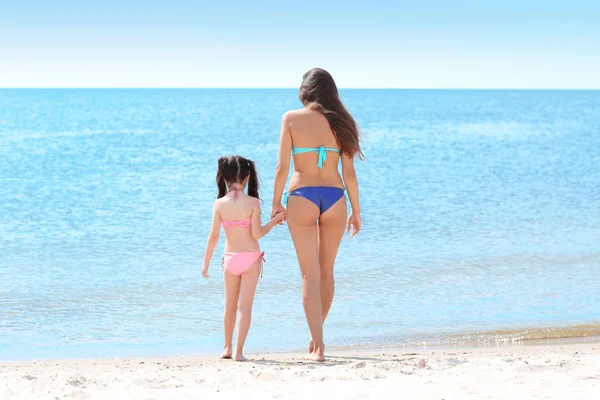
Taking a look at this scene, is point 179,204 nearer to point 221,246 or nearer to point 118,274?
point 221,246

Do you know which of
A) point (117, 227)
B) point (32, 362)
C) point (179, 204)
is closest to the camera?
point (32, 362)

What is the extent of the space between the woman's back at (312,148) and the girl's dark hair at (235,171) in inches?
12.2

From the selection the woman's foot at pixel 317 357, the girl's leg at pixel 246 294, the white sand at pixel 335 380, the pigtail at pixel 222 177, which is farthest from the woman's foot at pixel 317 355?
the pigtail at pixel 222 177

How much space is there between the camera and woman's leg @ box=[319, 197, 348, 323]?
5184 mm

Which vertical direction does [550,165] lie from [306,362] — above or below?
above

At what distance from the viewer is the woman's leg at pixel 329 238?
518 centimetres

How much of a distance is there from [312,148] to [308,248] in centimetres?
63

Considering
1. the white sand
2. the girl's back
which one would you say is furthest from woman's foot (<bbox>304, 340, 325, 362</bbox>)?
the girl's back

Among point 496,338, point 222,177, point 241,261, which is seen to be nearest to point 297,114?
point 222,177

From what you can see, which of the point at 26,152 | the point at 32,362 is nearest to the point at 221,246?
the point at 32,362

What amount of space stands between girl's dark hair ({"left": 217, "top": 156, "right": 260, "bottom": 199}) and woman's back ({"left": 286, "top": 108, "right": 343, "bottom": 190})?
310mm

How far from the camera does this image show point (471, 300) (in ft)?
26.9

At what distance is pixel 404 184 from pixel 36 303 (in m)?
12.5

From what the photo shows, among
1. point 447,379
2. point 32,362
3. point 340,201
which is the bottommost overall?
point 32,362
